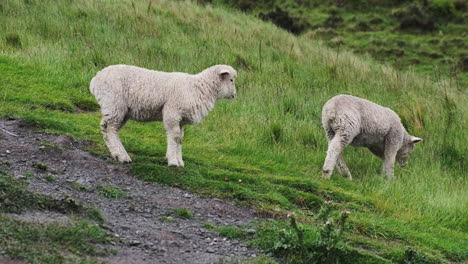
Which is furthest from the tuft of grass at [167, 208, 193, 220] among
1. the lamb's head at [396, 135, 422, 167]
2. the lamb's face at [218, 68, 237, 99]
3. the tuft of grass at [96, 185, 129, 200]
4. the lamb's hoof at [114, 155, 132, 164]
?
the lamb's head at [396, 135, 422, 167]

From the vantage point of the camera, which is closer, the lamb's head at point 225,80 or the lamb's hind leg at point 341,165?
the lamb's head at point 225,80

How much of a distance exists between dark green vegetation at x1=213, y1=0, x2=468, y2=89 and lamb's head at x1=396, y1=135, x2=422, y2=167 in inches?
500

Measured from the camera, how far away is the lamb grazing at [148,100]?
7.82m

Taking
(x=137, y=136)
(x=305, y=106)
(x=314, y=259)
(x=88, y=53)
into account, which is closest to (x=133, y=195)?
(x=314, y=259)

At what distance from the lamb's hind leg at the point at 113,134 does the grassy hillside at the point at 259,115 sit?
0.24 m

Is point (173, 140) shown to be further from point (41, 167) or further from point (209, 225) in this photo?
point (209, 225)

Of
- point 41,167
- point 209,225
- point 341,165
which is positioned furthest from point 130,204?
point 341,165

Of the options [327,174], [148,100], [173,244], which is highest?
[148,100]

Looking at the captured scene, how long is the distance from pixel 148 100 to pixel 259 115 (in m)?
3.82

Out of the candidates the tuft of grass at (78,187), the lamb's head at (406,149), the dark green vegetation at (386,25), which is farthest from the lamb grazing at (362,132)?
the dark green vegetation at (386,25)

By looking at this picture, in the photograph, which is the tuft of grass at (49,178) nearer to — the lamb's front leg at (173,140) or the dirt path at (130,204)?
the dirt path at (130,204)

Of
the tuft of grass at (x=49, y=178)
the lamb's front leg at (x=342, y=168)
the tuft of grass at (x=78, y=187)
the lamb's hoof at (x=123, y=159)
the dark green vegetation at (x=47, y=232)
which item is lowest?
the lamb's front leg at (x=342, y=168)

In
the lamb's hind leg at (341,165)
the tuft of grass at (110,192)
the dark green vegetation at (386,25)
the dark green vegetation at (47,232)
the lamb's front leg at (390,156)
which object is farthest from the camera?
the dark green vegetation at (386,25)

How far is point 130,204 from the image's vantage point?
665 cm
